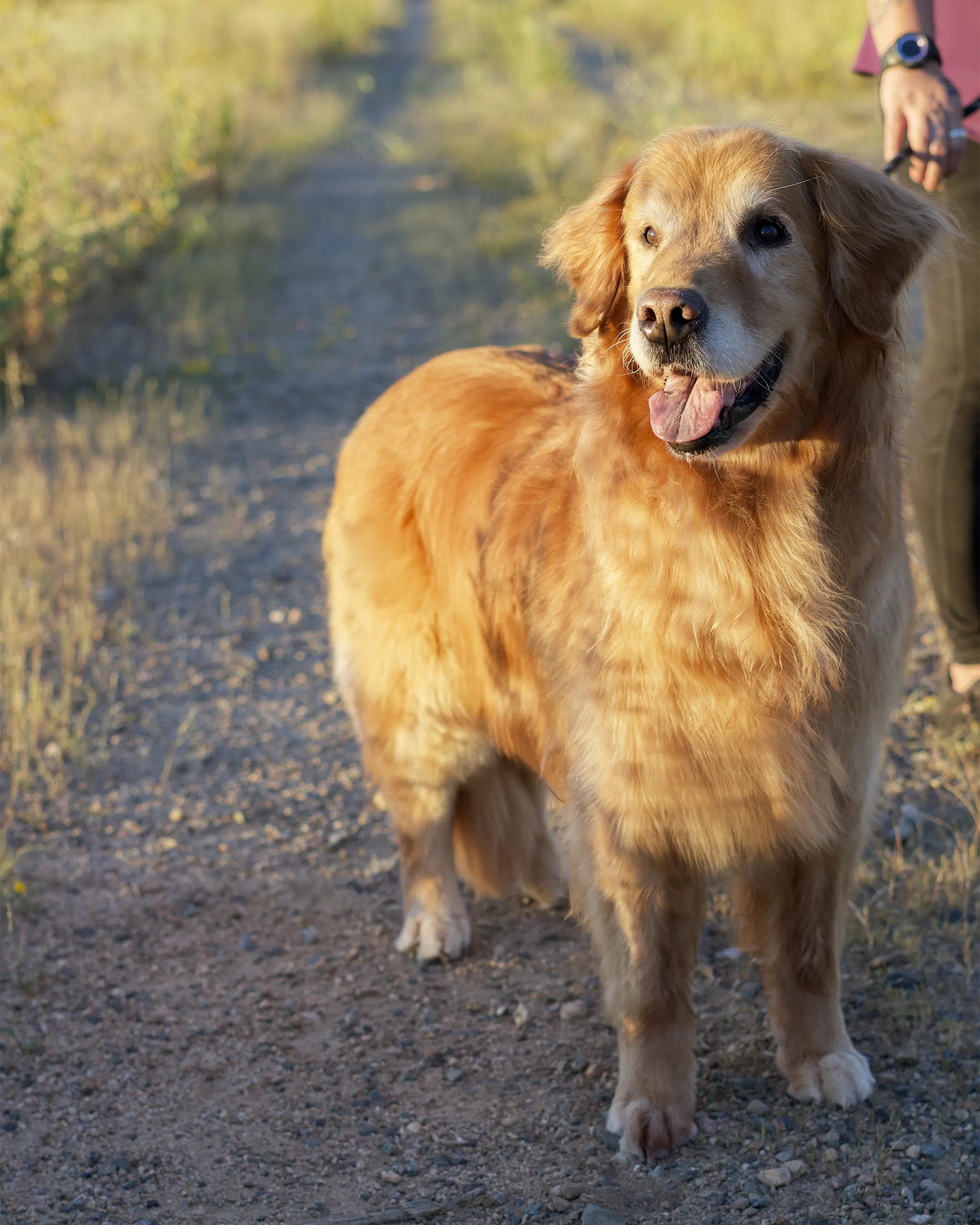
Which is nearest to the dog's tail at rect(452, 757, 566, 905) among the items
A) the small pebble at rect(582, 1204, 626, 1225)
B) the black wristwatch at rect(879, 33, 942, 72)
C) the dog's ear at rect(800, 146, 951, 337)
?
the small pebble at rect(582, 1204, 626, 1225)

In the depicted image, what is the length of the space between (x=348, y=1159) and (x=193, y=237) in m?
8.21

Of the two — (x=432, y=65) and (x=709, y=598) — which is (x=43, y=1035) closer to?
(x=709, y=598)

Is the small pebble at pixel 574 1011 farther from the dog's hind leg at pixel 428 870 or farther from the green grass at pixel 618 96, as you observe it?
the green grass at pixel 618 96

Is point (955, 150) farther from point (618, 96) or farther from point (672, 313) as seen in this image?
point (618, 96)

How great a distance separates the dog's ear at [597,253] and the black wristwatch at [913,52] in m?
0.83

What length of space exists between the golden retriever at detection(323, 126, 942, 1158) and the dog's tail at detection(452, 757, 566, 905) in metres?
0.47

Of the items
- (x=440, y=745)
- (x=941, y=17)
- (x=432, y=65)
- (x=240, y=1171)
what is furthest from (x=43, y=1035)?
(x=432, y=65)

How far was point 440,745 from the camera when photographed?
3137mm

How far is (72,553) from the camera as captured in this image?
5109mm

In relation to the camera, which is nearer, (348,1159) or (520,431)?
(348,1159)

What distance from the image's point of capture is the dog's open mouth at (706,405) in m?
2.13

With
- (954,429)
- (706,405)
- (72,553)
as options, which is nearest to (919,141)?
(954,429)

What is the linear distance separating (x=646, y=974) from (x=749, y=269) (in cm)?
135

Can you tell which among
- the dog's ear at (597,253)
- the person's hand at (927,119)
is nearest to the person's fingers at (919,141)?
the person's hand at (927,119)
